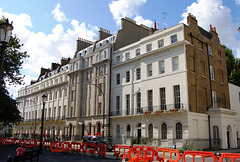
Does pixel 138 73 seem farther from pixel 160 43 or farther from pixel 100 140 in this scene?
pixel 100 140

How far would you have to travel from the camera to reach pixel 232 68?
4291 cm

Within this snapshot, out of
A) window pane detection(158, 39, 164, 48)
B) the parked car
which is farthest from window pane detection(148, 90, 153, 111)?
the parked car

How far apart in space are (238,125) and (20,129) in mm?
58652

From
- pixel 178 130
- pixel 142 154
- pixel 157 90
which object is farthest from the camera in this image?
pixel 157 90

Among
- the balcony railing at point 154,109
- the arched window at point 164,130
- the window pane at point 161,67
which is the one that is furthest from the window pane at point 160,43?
the arched window at point 164,130

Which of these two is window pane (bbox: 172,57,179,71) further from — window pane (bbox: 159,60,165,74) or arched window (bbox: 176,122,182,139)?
arched window (bbox: 176,122,182,139)

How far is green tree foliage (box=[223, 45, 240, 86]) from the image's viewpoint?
40.5m

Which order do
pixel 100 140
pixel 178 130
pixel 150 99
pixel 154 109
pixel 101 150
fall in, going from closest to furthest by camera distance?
1. pixel 101 150
2. pixel 178 130
3. pixel 100 140
4. pixel 154 109
5. pixel 150 99

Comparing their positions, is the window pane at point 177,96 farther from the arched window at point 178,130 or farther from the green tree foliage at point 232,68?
the green tree foliage at point 232,68

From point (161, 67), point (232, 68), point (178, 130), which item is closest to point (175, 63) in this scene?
point (161, 67)

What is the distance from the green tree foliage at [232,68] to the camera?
133 ft

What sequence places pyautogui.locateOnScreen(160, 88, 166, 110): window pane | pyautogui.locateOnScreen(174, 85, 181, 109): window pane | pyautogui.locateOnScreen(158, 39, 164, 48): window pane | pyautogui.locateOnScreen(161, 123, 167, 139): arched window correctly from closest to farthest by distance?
pyautogui.locateOnScreen(174, 85, 181, 109): window pane → pyautogui.locateOnScreen(161, 123, 167, 139): arched window → pyautogui.locateOnScreen(160, 88, 166, 110): window pane → pyautogui.locateOnScreen(158, 39, 164, 48): window pane

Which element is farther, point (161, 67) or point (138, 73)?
point (138, 73)

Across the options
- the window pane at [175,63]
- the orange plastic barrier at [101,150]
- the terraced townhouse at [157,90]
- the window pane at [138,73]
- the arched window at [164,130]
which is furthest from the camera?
the window pane at [138,73]
